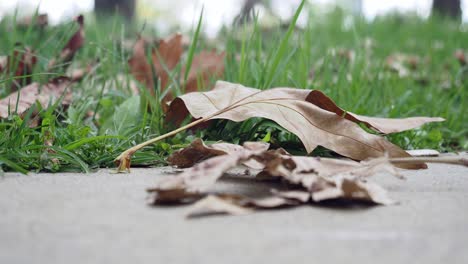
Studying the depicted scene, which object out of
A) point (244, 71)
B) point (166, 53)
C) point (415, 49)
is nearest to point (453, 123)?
point (244, 71)

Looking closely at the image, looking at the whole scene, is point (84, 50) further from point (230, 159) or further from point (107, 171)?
point (230, 159)

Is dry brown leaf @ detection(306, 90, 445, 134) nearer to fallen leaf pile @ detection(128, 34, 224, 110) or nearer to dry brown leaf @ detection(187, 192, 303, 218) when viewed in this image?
dry brown leaf @ detection(187, 192, 303, 218)

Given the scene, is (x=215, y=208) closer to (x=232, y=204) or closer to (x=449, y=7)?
(x=232, y=204)

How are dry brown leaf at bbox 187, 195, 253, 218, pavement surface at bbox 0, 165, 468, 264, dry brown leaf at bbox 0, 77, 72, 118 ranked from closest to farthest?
pavement surface at bbox 0, 165, 468, 264 → dry brown leaf at bbox 187, 195, 253, 218 → dry brown leaf at bbox 0, 77, 72, 118

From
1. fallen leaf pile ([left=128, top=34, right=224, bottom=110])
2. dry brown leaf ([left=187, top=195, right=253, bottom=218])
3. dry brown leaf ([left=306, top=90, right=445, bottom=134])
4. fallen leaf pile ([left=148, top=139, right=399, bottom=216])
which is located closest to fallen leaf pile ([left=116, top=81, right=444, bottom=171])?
dry brown leaf ([left=306, top=90, right=445, bottom=134])

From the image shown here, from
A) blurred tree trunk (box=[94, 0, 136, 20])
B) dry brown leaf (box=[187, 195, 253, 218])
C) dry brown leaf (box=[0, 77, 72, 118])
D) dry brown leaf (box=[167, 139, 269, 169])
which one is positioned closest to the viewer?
dry brown leaf (box=[187, 195, 253, 218])

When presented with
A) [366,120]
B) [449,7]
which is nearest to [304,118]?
[366,120]
